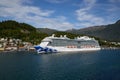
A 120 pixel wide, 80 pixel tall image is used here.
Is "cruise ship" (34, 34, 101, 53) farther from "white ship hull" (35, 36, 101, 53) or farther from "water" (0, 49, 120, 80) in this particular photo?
"water" (0, 49, 120, 80)

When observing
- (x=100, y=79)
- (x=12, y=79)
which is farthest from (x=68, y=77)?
(x=12, y=79)

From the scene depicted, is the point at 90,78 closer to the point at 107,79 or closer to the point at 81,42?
the point at 107,79

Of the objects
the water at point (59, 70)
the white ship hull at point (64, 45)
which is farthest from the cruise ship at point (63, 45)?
the water at point (59, 70)

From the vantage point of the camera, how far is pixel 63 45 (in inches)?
5979

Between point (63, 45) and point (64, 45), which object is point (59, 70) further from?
point (64, 45)

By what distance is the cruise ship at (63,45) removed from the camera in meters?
134

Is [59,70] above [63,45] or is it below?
below

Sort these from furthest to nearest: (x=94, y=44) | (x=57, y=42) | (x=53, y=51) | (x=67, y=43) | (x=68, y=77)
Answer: (x=94, y=44) < (x=67, y=43) < (x=57, y=42) < (x=53, y=51) < (x=68, y=77)

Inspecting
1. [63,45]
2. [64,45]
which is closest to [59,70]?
[63,45]

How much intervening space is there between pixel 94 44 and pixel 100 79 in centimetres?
14380

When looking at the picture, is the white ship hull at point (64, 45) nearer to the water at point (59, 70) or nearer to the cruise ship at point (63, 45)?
the cruise ship at point (63, 45)

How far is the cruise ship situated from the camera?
13438cm

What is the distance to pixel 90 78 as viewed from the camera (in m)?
48.4

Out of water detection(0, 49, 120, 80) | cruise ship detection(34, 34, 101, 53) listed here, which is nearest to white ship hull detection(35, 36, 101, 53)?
cruise ship detection(34, 34, 101, 53)
